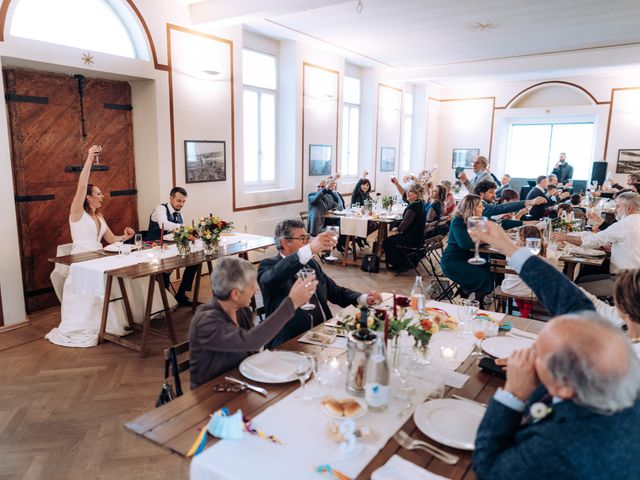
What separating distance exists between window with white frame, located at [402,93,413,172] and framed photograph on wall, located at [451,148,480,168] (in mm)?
1689

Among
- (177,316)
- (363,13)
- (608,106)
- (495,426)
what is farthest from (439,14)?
(608,106)

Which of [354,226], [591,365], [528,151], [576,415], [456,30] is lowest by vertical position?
[354,226]

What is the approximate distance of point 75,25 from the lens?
5344 millimetres

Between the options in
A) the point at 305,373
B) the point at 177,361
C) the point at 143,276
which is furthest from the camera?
the point at 143,276

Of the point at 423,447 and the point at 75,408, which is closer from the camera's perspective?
the point at 423,447

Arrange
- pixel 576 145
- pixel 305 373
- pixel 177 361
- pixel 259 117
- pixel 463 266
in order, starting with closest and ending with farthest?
pixel 305 373, pixel 177 361, pixel 463 266, pixel 259 117, pixel 576 145

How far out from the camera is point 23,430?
309 cm

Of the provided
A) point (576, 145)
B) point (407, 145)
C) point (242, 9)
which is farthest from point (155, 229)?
point (576, 145)

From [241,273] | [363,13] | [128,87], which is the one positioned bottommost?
[241,273]

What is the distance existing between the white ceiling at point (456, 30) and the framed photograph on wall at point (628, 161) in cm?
383

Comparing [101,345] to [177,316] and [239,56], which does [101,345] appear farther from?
[239,56]

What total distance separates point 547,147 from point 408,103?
4.17 m

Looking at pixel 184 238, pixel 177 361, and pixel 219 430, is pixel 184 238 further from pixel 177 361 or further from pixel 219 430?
pixel 219 430

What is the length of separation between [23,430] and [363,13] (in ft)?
20.4
